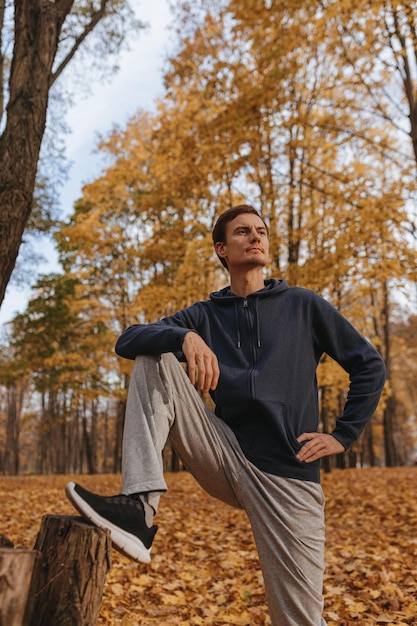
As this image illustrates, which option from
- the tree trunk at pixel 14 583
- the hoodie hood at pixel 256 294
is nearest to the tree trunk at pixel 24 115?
the hoodie hood at pixel 256 294

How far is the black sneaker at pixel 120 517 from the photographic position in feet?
5.88

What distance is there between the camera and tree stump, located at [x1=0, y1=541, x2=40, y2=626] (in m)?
1.51

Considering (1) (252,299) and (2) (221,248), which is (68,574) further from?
(2) (221,248)

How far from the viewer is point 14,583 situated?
1545 mm

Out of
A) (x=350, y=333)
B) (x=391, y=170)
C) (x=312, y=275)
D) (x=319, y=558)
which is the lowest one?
(x=319, y=558)

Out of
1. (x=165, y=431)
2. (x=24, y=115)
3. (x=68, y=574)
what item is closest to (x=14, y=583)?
(x=68, y=574)

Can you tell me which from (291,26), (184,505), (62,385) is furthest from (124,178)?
(184,505)

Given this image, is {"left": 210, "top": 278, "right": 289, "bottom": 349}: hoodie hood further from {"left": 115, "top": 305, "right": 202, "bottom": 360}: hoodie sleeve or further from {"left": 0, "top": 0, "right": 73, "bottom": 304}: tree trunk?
{"left": 0, "top": 0, "right": 73, "bottom": 304}: tree trunk

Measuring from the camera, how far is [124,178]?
15375 millimetres

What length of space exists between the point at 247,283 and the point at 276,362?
52 cm

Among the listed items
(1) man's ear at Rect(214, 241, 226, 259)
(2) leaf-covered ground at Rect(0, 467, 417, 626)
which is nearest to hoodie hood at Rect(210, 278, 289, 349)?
(1) man's ear at Rect(214, 241, 226, 259)

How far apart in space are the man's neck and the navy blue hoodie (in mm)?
77

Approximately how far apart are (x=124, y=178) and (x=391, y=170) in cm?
761

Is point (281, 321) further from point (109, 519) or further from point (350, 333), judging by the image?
point (109, 519)
